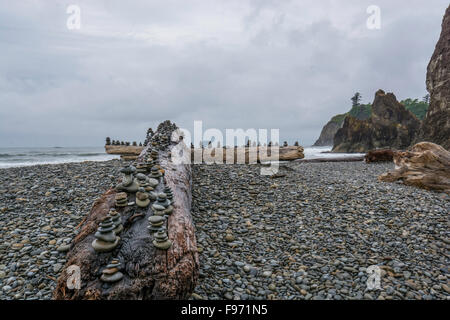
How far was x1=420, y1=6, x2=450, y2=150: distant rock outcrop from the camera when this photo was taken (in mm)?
26016

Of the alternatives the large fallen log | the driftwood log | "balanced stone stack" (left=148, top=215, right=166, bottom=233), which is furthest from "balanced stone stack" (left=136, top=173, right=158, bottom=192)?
the large fallen log

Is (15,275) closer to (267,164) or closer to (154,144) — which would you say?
(154,144)

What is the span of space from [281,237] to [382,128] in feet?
159

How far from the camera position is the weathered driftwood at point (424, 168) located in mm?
7781

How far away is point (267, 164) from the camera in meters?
10.4

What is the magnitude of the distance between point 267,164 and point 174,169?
551 cm

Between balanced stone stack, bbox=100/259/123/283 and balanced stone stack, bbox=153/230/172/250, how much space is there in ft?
1.57

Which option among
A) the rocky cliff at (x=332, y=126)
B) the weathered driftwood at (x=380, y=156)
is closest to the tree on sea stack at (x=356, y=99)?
the rocky cliff at (x=332, y=126)

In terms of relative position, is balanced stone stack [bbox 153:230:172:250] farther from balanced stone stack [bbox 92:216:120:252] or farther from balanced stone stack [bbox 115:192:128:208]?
balanced stone stack [bbox 115:192:128:208]

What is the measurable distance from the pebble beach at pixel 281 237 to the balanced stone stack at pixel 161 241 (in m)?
0.87

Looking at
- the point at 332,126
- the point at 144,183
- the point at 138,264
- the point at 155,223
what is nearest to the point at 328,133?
the point at 332,126
